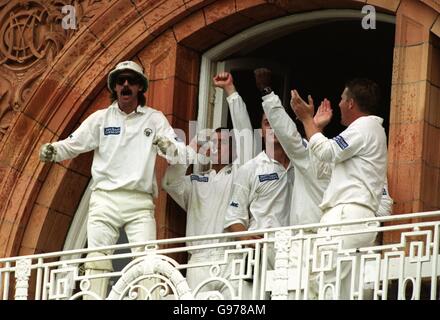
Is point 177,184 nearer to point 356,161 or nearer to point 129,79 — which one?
point 129,79

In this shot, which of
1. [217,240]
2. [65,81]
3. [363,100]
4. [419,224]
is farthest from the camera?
[65,81]

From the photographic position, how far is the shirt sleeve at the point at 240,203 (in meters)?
19.4

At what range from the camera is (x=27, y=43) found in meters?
21.0

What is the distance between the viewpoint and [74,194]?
20.7 m

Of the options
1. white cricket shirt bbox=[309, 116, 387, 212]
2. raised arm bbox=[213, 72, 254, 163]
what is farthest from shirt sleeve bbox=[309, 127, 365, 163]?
raised arm bbox=[213, 72, 254, 163]

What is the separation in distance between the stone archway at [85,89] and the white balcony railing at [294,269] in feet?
6.93

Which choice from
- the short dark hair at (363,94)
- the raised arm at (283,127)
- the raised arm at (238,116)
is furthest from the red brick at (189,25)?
the short dark hair at (363,94)

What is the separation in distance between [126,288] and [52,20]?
3.90 m

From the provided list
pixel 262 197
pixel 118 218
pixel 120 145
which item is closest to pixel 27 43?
pixel 120 145

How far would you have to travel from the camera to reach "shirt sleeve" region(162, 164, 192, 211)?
1973 centimetres

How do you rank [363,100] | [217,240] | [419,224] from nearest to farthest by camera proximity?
[419,224] → [363,100] → [217,240]
